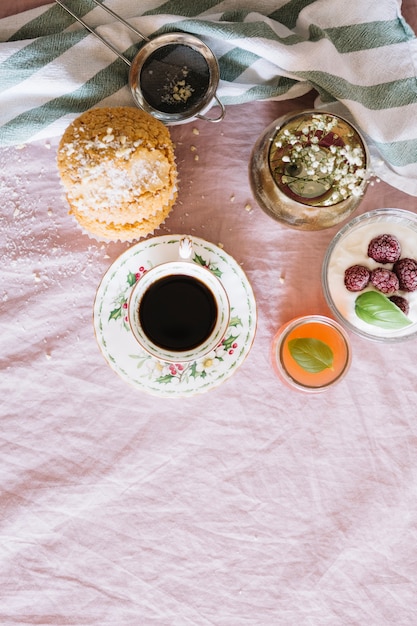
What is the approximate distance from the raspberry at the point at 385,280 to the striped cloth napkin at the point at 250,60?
155mm

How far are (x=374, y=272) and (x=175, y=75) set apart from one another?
0.43m

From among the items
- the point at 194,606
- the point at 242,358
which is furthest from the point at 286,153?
the point at 194,606

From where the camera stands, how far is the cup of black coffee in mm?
926

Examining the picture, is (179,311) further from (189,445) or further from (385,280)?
(385,280)

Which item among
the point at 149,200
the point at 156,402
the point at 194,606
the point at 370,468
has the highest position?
the point at 149,200

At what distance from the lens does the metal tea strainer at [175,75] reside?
0.92m

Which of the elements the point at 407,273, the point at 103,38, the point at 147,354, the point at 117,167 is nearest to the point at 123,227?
the point at 117,167

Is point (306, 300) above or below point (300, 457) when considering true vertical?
above

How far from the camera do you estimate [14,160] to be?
99 cm

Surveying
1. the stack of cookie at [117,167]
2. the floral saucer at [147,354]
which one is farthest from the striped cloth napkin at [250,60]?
the floral saucer at [147,354]

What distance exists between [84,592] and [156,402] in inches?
13.5

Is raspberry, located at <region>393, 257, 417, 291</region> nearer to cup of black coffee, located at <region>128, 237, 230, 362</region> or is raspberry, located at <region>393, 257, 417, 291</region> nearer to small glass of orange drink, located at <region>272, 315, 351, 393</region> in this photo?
small glass of orange drink, located at <region>272, 315, 351, 393</region>

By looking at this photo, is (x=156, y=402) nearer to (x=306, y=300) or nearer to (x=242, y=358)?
(x=242, y=358)

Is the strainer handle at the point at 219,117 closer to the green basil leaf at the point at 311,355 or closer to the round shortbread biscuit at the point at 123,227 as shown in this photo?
the round shortbread biscuit at the point at 123,227
